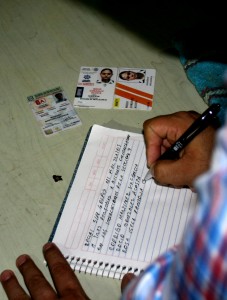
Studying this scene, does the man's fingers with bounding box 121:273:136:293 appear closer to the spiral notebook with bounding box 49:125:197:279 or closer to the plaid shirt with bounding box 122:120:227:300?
the spiral notebook with bounding box 49:125:197:279

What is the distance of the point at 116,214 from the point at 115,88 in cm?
29

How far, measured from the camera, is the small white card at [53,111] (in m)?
0.84

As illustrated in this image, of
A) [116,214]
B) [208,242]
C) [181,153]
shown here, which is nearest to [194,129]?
[181,153]

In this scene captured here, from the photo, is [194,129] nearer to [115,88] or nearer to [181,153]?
[181,153]

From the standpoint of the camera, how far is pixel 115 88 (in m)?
0.89

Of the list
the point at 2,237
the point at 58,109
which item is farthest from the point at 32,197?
the point at 58,109

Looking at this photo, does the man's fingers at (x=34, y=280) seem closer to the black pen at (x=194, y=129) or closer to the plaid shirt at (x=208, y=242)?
the black pen at (x=194, y=129)

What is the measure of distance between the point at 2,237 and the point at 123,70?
16.6 inches

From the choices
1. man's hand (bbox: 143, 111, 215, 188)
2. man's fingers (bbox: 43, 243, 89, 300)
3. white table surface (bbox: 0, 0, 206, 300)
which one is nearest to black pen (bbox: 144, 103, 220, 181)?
man's hand (bbox: 143, 111, 215, 188)

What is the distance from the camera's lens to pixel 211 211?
237 millimetres

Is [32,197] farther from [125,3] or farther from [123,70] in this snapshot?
[125,3]

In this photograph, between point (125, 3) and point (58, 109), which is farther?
point (125, 3)

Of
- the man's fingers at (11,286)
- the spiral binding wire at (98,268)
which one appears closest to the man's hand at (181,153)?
the spiral binding wire at (98,268)

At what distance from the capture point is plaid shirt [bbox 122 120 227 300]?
0.77 feet
